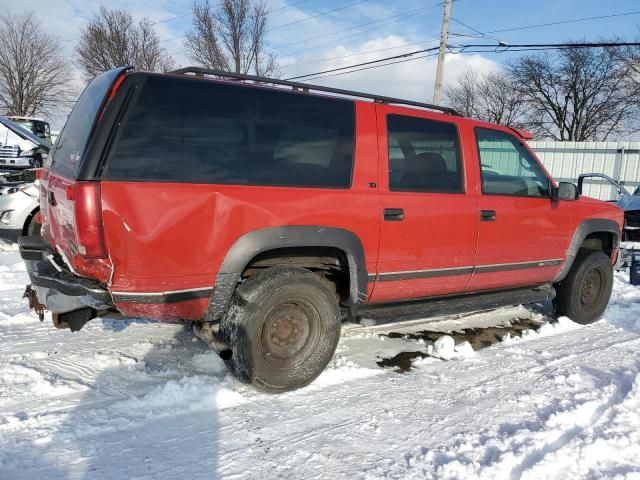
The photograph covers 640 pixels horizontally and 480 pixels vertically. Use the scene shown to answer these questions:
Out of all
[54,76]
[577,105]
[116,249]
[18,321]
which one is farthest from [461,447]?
[577,105]

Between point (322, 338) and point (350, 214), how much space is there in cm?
90

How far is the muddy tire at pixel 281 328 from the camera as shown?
10.3 feet

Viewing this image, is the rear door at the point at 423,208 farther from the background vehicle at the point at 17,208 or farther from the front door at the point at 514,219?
the background vehicle at the point at 17,208

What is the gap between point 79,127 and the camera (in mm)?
3121

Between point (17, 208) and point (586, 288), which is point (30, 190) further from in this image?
point (586, 288)

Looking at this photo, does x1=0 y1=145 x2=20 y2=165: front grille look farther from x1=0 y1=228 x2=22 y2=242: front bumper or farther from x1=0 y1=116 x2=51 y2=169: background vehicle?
x1=0 y1=228 x2=22 y2=242: front bumper

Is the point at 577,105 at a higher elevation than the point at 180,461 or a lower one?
higher

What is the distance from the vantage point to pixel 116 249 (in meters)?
2.67

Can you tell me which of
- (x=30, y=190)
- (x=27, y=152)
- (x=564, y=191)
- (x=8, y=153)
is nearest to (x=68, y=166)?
(x=564, y=191)

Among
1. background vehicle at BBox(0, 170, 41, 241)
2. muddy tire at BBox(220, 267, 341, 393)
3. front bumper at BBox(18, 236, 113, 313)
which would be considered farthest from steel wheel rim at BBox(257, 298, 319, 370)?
background vehicle at BBox(0, 170, 41, 241)

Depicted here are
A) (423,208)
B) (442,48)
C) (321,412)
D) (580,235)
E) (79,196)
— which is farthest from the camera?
(442,48)

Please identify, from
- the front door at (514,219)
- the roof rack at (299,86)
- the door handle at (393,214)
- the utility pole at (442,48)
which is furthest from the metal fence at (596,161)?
the door handle at (393,214)

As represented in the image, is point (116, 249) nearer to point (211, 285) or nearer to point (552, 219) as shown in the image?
point (211, 285)

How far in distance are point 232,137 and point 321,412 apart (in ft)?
5.91
